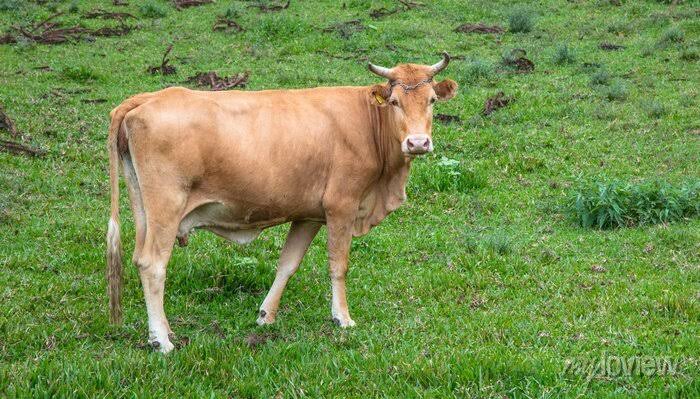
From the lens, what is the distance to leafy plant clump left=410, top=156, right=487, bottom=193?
1152 centimetres

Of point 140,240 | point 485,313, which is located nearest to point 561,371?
point 485,313

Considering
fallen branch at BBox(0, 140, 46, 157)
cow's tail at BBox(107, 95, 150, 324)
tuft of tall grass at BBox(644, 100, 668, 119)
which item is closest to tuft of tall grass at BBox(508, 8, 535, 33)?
tuft of tall grass at BBox(644, 100, 668, 119)

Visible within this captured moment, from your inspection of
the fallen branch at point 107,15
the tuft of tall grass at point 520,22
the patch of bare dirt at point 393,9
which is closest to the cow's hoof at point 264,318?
the tuft of tall grass at point 520,22

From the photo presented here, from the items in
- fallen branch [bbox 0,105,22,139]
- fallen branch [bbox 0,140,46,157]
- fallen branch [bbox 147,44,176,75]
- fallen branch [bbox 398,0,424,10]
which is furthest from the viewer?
fallen branch [bbox 398,0,424,10]

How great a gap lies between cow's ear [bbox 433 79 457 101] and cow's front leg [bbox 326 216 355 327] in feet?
4.89

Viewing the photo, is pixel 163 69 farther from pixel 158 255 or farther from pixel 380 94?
pixel 158 255

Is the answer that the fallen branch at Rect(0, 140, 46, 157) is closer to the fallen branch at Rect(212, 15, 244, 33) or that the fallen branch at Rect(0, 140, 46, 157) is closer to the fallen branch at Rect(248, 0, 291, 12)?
the fallen branch at Rect(212, 15, 244, 33)

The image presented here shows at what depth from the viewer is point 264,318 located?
7.69 meters

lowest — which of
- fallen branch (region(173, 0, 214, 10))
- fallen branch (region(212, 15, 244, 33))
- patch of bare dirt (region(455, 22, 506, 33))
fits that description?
fallen branch (region(173, 0, 214, 10))

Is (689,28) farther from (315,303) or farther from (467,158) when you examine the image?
(315,303)

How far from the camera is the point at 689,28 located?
61.3 feet

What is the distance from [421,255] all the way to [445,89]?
1992 millimetres

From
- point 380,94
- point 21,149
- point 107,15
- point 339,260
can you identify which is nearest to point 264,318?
point 339,260

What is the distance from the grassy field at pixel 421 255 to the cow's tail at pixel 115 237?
0.27 meters
